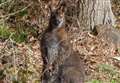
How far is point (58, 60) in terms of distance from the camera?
278 inches

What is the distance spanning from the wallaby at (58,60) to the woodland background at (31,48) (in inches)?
9.3

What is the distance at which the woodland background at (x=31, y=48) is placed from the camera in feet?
20.8

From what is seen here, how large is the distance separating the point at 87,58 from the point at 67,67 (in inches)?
66.9

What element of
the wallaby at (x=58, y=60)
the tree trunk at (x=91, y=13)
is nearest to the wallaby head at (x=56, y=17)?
the wallaby at (x=58, y=60)

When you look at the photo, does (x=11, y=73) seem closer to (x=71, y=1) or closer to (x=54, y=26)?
(x=54, y=26)

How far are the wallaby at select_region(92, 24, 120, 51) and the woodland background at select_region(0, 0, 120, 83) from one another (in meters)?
0.19

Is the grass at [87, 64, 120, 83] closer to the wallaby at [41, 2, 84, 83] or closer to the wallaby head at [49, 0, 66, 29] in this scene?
the wallaby at [41, 2, 84, 83]

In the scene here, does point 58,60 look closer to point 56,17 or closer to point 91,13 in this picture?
point 56,17

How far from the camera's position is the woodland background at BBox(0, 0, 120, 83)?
6.33 meters

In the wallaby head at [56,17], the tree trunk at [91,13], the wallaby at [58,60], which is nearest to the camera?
the wallaby at [58,60]

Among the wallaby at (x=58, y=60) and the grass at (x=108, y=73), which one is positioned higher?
the wallaby at (x=58, y=60)

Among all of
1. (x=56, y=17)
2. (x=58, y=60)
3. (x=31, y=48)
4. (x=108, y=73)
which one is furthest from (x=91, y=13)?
(x=58, y=60)

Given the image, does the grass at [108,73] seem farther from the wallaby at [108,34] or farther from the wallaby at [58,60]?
the wallaby at [108,34]

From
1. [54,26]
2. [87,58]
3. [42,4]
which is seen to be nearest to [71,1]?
[42,4]
